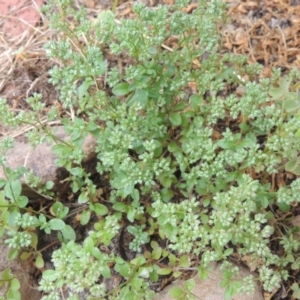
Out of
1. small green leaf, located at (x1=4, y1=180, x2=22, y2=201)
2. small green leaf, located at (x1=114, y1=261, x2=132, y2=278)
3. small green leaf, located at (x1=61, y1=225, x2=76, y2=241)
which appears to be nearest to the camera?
small green leaf, located at (x1=114, y1=261, x2=132, y2=278)

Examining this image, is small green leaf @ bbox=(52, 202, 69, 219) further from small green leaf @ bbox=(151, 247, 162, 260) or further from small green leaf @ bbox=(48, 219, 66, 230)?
small green leaf @ bbox=(151, 247, 162, 260)

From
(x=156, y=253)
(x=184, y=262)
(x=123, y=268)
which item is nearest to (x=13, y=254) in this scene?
(x=123, y=268)

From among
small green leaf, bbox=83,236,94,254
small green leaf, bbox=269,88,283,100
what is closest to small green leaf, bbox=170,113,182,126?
small green leaf, bbox=269,88,283,100

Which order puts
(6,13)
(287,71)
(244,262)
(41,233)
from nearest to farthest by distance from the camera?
(244,262), (41,233), (287,71), (6,13)

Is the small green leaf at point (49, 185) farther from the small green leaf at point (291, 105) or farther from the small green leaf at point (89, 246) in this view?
the small green leaf at point (291, 105)

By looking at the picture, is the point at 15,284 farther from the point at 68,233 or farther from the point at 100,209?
the point at 100,209

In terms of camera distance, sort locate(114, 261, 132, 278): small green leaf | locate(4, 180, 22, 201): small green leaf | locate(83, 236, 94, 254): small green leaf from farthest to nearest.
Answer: locate(4, 180, 22, 201): small green leaf < locate(114, 261, 132, 278): small green leaf < locate(83, 236, 94, 254): small green leaf

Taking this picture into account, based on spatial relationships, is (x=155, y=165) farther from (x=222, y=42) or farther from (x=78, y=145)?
(x=222, y=42)

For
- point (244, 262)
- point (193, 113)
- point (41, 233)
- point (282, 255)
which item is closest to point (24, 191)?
point (41, 233)
